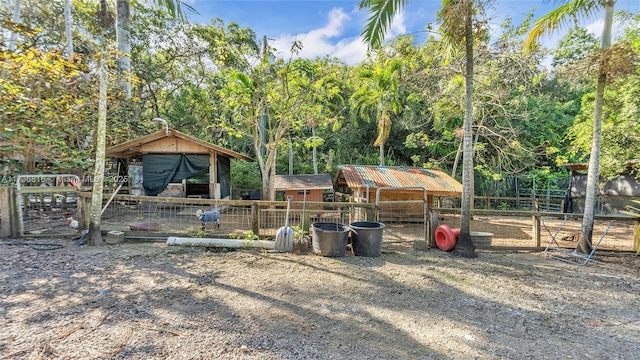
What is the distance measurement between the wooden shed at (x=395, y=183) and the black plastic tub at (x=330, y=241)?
14.6 feet

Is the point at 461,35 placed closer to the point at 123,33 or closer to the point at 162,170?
the point at 162,170

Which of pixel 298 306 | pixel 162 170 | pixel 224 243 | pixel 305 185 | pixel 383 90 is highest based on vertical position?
pixel 383 90

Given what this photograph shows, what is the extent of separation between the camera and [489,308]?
356 cm

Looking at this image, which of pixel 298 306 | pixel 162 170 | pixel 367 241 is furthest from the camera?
pixel 162 170

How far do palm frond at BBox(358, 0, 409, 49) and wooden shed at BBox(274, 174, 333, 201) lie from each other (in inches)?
244

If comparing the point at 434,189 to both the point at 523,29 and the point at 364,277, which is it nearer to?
the point at 364,277

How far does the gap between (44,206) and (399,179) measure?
1154 centimetres

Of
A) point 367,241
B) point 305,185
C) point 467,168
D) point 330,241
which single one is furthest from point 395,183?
point 330,241

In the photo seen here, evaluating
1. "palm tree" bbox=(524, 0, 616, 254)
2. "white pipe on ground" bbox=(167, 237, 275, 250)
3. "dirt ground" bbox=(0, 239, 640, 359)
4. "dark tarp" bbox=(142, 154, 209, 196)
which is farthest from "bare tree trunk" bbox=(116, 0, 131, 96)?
"palm tree" bbox=(524, 0, 616, 254)

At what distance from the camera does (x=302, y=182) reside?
11812 mm

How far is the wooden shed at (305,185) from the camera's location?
11297mm

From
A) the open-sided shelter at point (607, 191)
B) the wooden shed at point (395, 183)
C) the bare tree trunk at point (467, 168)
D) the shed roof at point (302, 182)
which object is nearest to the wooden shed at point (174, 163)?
the shed roof at point (302, 182)

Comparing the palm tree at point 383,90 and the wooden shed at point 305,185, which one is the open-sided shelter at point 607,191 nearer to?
the palm tree at point 383,90

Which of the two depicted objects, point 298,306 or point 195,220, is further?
point 195,220
